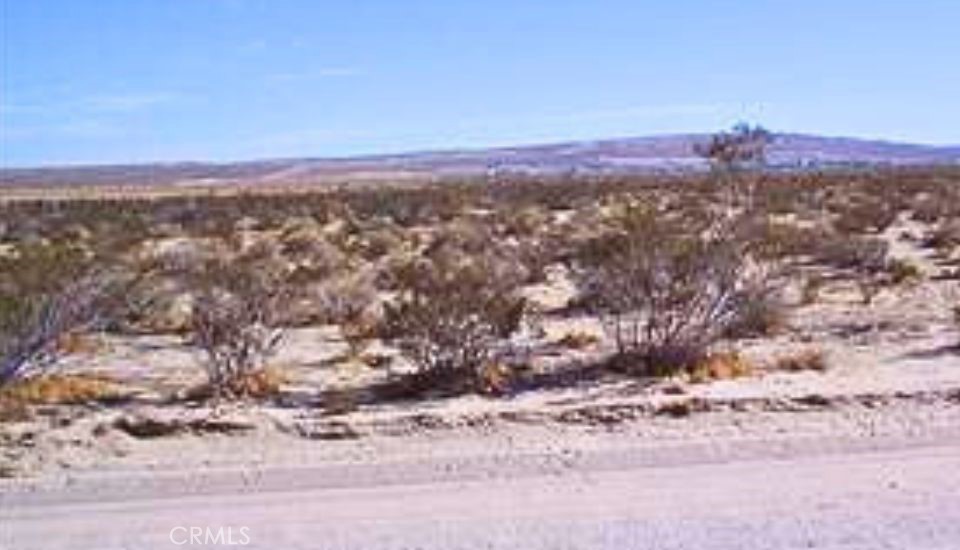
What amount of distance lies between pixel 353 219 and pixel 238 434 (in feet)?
154

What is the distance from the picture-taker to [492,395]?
19.2 m

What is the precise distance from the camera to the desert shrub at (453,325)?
A: 1980 centimetres

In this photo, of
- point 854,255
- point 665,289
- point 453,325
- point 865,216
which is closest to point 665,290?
point 665,289

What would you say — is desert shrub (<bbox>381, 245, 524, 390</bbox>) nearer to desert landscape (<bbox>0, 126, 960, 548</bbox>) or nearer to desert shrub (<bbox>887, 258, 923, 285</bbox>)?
desert landscape (<bbox>0, 126, 960, 548</bbox>)

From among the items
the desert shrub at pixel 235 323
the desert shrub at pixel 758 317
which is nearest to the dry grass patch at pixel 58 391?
the desert shrub at pixel 235 323

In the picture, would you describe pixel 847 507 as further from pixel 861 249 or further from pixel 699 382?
pixel 861 249

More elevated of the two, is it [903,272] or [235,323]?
[235,323]

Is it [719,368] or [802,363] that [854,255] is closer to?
[802,363]

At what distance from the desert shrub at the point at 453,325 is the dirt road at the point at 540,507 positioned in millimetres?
5085

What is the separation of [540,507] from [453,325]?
7381 millimetres

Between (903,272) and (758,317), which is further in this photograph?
(903,272)

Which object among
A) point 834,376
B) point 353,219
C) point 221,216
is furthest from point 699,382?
point 221,216

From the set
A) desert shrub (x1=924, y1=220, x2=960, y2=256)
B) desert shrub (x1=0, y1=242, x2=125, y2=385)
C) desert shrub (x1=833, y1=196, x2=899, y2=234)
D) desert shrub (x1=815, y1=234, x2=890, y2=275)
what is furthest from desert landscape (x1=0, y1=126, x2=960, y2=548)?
desert shrub (x1=833, y1=196, x2=899, y2=234)

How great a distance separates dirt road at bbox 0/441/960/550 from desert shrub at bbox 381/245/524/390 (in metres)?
5.09
